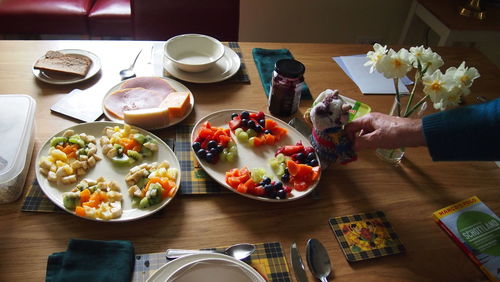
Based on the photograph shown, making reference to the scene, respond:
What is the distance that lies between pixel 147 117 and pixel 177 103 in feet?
0.36

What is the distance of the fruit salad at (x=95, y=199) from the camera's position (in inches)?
30.7

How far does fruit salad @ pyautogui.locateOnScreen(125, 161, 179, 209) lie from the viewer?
2.71ft

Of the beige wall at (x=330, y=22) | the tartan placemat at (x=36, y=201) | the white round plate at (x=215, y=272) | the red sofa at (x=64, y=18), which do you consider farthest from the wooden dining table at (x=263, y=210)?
the beige wall at (x=330, y=22)

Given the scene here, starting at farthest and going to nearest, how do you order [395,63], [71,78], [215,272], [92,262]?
[71,78] → [395,63] → [92,262] → [215,272]

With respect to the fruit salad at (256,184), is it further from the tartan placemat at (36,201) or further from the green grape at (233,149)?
the tartan placemat at (36,201)

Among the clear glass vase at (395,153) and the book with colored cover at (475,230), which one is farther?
the clear glass vase at (395,153)

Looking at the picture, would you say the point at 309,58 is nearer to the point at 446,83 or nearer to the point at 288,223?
the point at 446,83

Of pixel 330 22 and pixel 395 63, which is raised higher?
pixel 395 63

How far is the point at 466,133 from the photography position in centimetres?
83

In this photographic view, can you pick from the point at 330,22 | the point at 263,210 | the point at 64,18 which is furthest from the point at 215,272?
the point at 330,22

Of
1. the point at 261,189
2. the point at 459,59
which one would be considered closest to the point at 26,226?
the point at 261,189

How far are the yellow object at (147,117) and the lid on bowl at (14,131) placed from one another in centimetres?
24

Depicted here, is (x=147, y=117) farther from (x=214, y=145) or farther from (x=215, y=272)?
(x=215, y=272)

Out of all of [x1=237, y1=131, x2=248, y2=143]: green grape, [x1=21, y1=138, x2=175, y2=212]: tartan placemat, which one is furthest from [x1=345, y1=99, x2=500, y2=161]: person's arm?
[x1=21, y1=138, x2=175, y2=212]: tartan placemat
